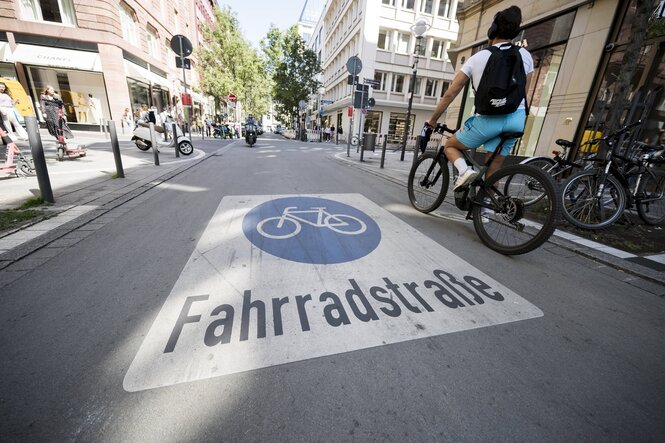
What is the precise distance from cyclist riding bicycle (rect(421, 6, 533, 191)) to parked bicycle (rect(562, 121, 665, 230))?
177 centimetres

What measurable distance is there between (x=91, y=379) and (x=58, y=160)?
29.6 feet

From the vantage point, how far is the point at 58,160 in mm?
7422

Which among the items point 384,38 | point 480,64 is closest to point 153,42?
point 384,38

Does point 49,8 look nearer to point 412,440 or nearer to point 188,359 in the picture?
point 188,359

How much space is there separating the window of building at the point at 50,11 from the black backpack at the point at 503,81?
21.9 meters

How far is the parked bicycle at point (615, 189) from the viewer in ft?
12.6

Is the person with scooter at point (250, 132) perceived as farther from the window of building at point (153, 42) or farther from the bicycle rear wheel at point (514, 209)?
Result: the bicycle rear wheel at point (514, 209)

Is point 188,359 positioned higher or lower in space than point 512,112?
lower

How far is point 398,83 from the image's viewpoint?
28422mm

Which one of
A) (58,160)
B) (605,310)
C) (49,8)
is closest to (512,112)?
(605,310)

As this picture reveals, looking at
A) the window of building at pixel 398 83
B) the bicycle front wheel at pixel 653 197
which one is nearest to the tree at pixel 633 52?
the bicycle front wheel at pixel 653 197

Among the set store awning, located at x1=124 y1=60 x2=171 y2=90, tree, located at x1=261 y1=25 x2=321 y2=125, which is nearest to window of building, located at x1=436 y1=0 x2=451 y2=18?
tree, located at x1=261 y1=25 x2=321 y2=125

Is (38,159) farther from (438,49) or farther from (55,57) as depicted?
(438,49)

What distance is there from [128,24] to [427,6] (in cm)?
2586
